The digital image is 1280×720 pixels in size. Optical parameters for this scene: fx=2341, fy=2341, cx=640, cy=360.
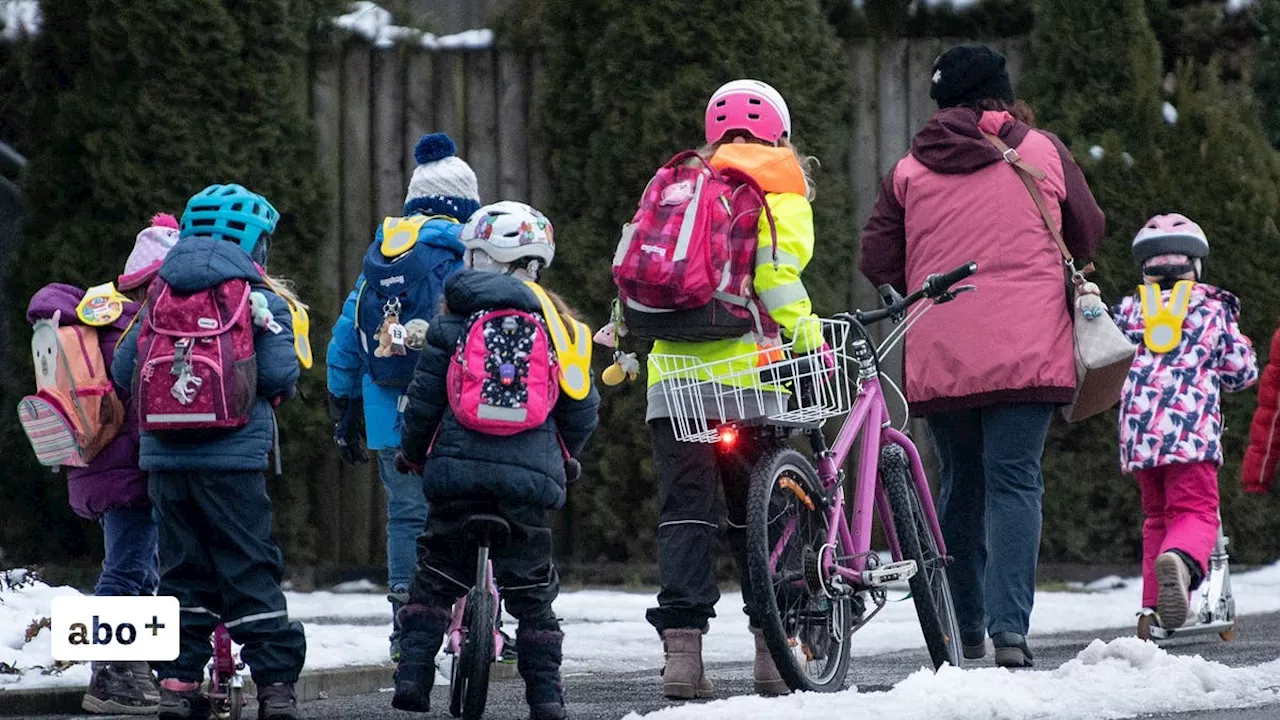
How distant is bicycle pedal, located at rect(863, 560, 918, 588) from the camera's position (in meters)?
6.74

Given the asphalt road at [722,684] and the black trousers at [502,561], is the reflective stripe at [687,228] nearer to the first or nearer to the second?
the black trousers at [502,561]

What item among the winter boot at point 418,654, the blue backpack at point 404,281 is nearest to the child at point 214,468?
the winter boot at point 418,654

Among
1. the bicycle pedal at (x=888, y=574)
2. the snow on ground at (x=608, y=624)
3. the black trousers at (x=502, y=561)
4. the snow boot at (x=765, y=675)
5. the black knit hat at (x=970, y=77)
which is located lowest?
the snow on ground at (x=608, y=624)

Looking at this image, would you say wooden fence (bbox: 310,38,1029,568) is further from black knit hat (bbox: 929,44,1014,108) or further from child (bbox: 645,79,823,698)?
child (bbox: 645,79,823,698)

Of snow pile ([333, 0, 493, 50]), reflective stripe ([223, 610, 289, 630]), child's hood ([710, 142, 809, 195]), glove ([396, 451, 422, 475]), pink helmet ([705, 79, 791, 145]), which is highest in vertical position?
snow pile ([333, 0, 493, 50])

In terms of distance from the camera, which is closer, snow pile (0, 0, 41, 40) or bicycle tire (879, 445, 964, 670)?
bicycle tire (879, 445, 964, 670)

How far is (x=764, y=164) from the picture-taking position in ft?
22.7

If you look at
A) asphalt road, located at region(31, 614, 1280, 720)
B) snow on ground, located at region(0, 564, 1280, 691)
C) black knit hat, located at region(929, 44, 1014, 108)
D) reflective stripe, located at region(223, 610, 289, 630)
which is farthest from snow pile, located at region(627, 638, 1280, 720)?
black knit hat, located at region(929, 44, 1014, 108)

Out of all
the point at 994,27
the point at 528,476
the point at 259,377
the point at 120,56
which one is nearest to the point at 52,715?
the point at 259,377

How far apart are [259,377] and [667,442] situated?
125cm

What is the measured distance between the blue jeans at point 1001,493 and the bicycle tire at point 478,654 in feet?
6.44

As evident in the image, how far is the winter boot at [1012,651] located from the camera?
7.27 m

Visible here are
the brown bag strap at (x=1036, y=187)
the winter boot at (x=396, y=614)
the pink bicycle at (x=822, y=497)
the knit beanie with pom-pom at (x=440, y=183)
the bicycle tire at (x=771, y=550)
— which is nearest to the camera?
the bicycle tire at (x=771, y=550)

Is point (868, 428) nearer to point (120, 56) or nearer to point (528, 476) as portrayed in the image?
point (528, 476)
